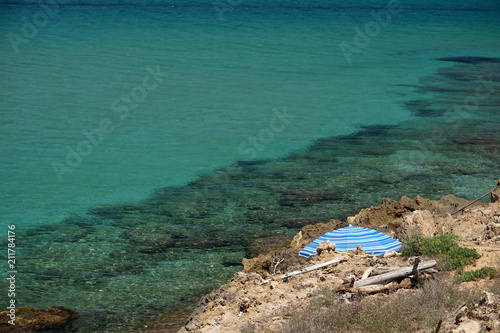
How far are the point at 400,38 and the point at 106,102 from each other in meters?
33.5

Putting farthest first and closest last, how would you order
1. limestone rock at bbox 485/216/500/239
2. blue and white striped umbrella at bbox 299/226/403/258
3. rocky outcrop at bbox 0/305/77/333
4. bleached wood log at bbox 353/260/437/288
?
blue and white striped umbrella at bbox 299/226/403/258
limestone rock at bbox 485/216/500/239
rocky outcrop at bbox 0/305/77/333
bleached wood log at bbox 353/260/437/288

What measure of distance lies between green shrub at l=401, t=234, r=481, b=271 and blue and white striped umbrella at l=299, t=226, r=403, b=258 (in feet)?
2.46

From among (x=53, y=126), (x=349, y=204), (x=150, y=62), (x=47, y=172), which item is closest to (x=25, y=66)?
(x=150, y=62)

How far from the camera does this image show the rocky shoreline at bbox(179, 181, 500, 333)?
27.2ft

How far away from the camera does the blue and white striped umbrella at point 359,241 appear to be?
10.8 metres

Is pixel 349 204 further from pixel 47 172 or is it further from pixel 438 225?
pixel 47 172

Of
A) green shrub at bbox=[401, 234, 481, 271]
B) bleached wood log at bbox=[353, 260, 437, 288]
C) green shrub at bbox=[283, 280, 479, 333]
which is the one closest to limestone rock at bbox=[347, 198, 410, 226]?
green shrub at bbox=[401, 234, 481, 271]

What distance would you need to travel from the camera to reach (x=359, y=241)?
1099 cm

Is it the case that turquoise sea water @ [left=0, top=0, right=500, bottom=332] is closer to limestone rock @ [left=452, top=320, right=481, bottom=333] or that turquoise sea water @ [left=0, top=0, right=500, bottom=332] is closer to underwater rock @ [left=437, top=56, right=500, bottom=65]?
underwater rock @ [left=437, top=56, right=500, bottom=65]

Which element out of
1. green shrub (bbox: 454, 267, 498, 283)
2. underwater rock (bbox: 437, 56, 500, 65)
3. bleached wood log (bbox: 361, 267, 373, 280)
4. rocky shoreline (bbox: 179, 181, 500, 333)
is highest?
green shrub (bbox: 454, 267, 498, 283)

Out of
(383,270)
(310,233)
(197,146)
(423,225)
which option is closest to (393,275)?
(383,270)

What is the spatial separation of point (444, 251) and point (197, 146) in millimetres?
14592

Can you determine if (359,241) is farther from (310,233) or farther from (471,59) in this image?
(471,59)

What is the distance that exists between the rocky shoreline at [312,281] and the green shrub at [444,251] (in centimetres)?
17
